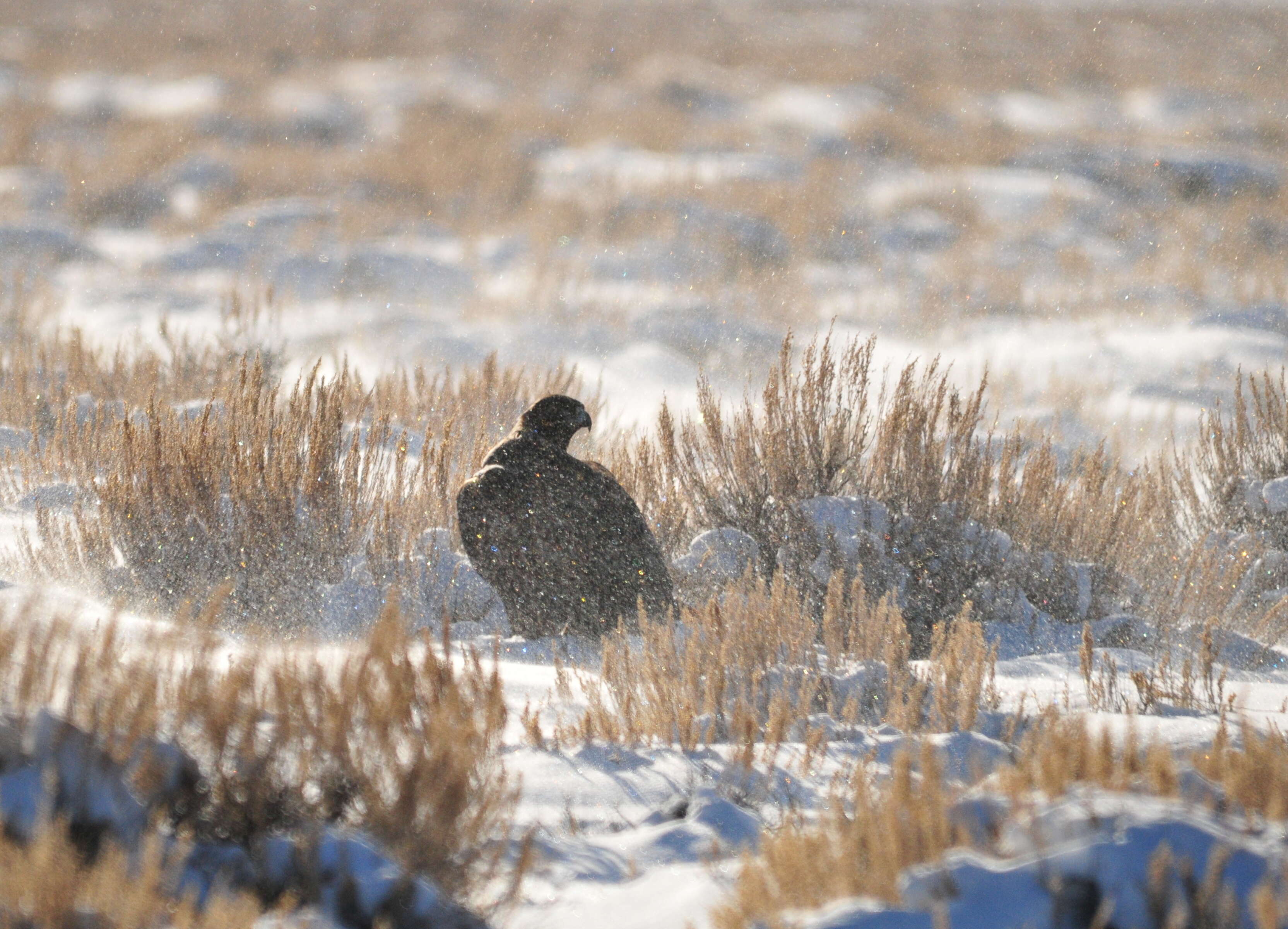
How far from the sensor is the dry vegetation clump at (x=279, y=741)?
2.13m

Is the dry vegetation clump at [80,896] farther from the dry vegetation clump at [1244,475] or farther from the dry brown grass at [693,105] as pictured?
the dry brown grass at [693,105]

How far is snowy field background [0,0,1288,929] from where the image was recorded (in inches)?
92.5

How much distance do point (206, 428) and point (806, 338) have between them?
10.6 m

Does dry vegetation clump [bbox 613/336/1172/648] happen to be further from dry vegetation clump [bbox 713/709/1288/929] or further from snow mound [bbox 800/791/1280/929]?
snow mound [bbox 800/791/1280/929]

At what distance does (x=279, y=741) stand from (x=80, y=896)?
0.50 meters

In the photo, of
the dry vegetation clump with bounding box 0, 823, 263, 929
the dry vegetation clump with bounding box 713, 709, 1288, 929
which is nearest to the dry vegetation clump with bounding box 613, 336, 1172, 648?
the dry vegetation clump with bounding box 713, 709, 1288, 929

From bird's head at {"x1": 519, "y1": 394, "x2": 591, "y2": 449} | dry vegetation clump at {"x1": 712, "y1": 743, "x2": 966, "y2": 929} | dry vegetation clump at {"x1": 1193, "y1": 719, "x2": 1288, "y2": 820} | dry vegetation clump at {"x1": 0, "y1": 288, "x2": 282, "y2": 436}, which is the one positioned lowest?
dry vegetation clump at {"x1": 712, "y1": 743, "x2": 966, "y2": 929}

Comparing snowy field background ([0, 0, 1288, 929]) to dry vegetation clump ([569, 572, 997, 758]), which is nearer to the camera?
snowy field background ([0, 0, 1288, 929])

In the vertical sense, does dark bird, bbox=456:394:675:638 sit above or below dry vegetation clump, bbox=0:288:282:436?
below

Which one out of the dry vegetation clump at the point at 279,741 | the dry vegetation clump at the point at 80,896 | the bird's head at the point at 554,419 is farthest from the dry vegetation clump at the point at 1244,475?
the dry vegetation clump at the point at 80,896

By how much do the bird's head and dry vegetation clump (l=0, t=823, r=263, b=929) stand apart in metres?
3.08

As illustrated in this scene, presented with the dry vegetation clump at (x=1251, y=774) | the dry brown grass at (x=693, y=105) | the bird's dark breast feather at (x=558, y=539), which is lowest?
the dry vegetation clump at (x=1251, y=774)

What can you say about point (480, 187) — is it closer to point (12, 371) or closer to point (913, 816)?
point (12, 371)

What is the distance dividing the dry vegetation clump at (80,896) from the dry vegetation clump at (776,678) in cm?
165
